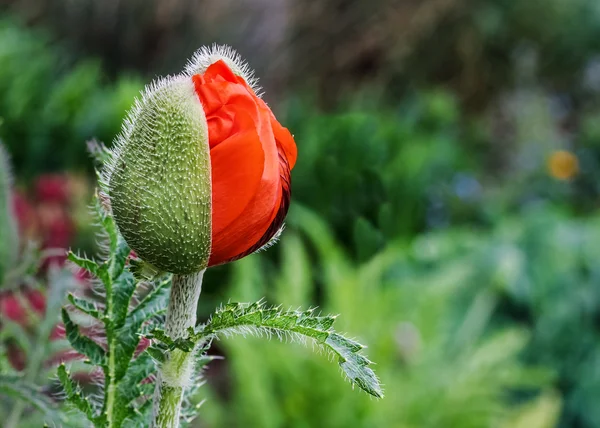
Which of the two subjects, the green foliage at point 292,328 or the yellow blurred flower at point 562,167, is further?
the yellow blurred flower at point 562,167

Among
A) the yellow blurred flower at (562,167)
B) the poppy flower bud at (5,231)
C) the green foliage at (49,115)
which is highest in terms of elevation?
the poppy flower bud at (5,231)

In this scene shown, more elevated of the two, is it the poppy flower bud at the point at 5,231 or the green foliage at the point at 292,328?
the green foliage at the point at 292,328

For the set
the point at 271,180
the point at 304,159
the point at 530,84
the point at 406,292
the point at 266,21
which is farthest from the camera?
the point at 530,84

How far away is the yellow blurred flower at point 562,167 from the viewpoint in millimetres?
4191

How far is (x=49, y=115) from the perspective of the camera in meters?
2.49

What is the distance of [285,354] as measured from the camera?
1.98 metres

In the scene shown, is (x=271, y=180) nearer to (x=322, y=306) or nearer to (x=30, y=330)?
(x=30, y=330)

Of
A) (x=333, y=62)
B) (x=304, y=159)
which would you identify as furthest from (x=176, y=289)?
(x=333, y=62)

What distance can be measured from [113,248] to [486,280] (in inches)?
87.6

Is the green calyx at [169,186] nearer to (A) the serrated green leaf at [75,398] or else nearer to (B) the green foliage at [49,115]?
(A) the serrated green leaf at [75,398]

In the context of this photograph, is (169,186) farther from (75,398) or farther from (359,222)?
(359,222)

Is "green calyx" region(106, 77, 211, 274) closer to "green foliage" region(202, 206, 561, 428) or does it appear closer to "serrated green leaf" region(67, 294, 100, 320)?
"serrated green leaf" region(67, 294, 100, 320)

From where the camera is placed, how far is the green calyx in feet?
1.05

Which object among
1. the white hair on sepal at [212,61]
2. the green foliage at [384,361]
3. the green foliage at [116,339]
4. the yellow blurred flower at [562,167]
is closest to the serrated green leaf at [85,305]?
the green foliage at [116,339]
